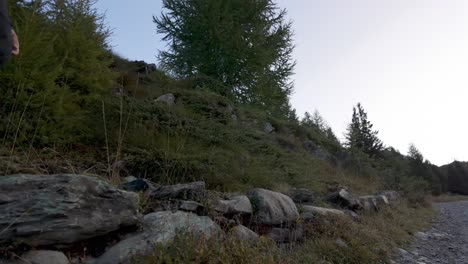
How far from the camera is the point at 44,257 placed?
8.96 feet

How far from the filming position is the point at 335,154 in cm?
1511

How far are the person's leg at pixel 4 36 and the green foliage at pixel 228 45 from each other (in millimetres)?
11333

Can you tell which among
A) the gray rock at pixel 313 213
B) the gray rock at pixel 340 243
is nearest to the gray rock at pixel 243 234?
the gray rock at pixel 340 243

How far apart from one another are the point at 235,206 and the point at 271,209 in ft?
1.92

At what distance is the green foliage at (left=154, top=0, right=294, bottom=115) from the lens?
13.8m

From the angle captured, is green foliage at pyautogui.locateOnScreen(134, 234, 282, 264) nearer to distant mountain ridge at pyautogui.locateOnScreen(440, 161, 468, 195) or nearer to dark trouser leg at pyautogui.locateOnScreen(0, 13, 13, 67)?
dark trouser leg at pyautogui.locateOnScreen(0, 13, 13, 67)

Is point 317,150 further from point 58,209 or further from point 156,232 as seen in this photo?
point 58,209

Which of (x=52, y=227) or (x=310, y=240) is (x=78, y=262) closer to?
(x=52, y=227)

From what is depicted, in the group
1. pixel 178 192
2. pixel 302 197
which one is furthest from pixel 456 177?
pixel 178 192

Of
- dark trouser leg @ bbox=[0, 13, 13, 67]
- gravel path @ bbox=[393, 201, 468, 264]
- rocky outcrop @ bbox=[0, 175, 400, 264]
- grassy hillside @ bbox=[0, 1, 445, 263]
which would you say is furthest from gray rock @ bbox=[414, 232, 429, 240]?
dark trouser leg @ bbox=[0, 13, 13, 67]

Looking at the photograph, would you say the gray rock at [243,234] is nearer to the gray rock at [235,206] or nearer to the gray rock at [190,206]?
the gray rock at [235,206]

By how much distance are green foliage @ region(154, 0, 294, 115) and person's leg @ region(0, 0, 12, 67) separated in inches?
446

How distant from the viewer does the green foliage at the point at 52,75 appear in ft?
15.0

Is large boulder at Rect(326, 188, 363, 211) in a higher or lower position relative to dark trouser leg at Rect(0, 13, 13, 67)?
lower
